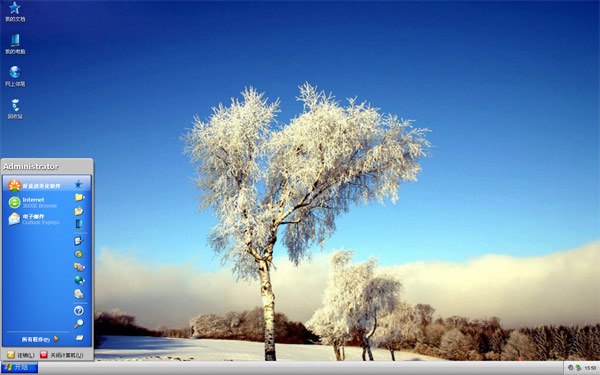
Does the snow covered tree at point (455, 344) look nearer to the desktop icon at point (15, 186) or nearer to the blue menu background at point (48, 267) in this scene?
the blue menu background at point (48, 267)

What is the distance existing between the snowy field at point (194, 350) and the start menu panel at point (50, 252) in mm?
4809

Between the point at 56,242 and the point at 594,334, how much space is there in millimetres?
11053

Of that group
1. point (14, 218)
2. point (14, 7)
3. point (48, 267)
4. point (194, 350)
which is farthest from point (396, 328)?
point (14, 7)

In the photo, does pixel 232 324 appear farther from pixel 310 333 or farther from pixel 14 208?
pixel 14 208

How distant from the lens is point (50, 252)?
9.16 m

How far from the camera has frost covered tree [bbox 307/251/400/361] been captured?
72.3ft

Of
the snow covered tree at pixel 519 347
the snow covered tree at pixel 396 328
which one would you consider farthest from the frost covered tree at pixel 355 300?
the snow covered tree at pixel 519 347

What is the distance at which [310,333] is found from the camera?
2009cm

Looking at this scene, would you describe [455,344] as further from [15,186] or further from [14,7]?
[14,7]

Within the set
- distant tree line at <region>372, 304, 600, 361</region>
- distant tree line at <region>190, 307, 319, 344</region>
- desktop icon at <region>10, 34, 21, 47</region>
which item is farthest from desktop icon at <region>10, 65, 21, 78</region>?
distant tree line at <region>372, 304, 600, 361</region>

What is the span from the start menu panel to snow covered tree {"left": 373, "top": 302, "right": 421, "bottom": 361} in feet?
43.6

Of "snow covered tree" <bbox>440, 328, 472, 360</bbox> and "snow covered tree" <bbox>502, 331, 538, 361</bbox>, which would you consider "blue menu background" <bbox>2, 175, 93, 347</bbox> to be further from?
Result: "snow covered tree" <bbox>440, 328, 472, 360</bbox>

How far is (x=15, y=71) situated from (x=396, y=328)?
1561 centimetres

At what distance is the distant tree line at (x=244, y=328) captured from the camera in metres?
16.8
